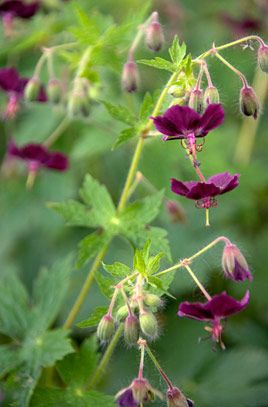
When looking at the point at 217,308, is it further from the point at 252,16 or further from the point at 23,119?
the point at 252,16

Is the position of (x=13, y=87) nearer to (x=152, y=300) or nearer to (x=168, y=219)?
(x=168, y=219)

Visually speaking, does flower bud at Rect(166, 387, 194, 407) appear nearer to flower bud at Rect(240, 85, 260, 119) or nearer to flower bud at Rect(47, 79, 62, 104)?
flower bud at Rect(240, 85, 260, 119)

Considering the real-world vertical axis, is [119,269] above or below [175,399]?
above

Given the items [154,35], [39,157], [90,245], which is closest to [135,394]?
[90,245]

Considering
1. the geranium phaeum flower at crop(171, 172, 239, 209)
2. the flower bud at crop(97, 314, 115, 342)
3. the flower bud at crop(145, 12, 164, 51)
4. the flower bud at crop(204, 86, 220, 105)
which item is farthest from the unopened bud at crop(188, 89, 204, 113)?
the flower bud at crop(97, 314, 115, 342)

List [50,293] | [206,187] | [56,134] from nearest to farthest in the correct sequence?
1. [206,187]
2. [50,293]
3. [56,134]

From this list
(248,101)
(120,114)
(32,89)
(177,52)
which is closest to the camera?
(177,52)

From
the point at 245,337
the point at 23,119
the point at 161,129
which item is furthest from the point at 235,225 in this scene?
the point at 161,129
